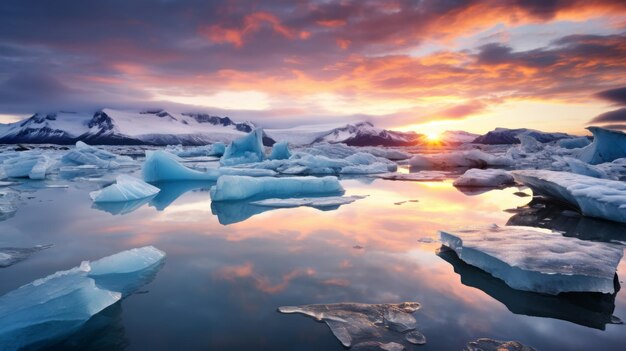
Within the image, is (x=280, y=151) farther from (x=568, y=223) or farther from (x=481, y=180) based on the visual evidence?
(x=568, y=223)

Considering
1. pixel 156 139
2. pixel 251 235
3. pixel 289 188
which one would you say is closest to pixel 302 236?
pixel 251 235

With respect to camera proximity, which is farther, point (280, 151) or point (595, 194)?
point (280, 151)

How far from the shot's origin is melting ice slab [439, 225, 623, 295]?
236 centimetres

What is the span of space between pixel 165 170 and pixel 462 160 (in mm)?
14012

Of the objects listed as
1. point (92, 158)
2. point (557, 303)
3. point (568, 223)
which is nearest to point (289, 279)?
point (557, 303)

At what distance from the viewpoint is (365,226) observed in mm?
4609

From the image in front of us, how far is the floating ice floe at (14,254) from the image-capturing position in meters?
3.12

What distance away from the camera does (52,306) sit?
2.03 meters

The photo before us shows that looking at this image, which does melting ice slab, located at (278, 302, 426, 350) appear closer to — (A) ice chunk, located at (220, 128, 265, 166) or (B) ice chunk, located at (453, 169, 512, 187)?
(B) ice chunk, located at (453, 169, 512, 187)

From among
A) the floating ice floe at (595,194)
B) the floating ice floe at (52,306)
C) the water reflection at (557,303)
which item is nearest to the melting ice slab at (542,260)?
the water reflection at (557,303)

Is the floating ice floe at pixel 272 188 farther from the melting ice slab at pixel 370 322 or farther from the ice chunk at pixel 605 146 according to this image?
the ice chunk at pixel 605 146

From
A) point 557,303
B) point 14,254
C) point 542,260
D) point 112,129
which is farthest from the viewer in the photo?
point 112,129

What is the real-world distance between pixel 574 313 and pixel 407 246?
1.58 metres

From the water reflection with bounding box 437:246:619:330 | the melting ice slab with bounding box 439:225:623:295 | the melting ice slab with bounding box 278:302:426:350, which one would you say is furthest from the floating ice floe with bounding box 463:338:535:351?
the melting ice slab with bounding box 439:225:623:295
